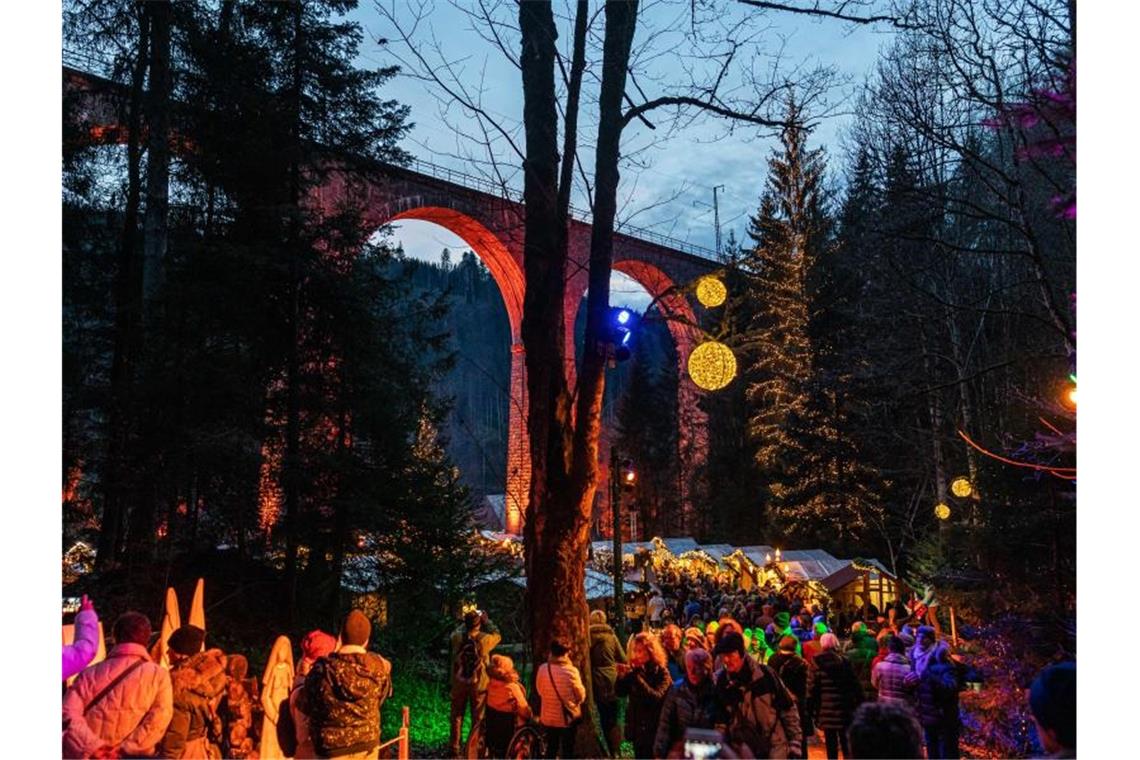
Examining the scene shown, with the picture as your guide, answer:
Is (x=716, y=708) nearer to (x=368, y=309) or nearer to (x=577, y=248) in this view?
(x=368, y=309)

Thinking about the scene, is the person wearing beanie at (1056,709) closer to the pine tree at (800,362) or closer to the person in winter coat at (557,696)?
the person in winter coat at (557,696)

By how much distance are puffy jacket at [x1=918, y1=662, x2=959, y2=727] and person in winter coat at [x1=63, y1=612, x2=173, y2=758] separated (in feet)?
18.0

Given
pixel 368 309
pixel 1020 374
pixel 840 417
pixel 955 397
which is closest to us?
pixel 368 309

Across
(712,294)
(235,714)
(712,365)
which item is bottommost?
(235,714)

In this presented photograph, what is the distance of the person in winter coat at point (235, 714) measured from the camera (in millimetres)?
5922

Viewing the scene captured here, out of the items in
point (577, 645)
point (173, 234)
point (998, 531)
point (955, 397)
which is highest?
point (173, 234)

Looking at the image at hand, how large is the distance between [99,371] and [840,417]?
23.9m

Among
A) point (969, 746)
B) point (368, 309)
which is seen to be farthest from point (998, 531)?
point (368, 309)

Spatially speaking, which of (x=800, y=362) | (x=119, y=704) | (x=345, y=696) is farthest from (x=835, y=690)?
(x=800, y=362)

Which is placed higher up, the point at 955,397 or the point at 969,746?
the point at 955,397

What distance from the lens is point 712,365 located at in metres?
9.08

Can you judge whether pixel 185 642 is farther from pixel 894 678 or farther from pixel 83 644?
pixel 894 678

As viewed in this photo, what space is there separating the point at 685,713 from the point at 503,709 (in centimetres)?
208

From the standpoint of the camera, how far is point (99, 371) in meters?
11.6
